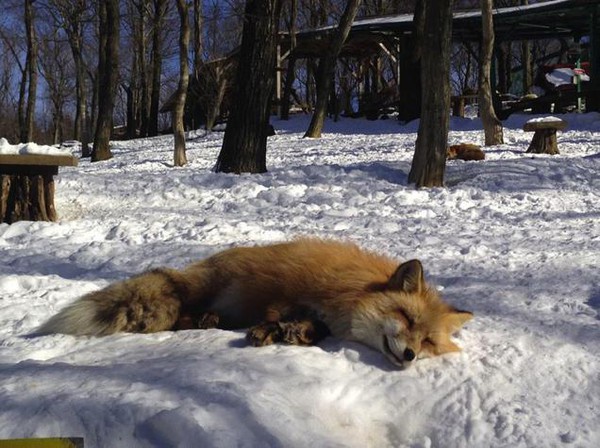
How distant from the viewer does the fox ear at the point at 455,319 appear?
3.26 metres

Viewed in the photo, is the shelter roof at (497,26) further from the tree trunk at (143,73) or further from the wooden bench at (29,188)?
the wooden bench at (29,188)

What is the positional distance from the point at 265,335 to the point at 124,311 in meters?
0.91

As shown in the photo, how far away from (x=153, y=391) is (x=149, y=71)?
38.8 m

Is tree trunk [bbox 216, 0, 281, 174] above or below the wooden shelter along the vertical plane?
below

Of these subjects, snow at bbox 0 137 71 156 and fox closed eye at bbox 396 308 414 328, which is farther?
snow at bbox 0 137 71 156

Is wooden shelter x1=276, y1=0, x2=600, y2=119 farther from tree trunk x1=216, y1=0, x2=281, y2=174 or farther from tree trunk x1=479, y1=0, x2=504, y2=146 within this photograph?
tree trunk x1=216, y1=0, x2=281, y2=174

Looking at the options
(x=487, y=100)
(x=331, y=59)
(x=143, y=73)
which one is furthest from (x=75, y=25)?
(x=487, y=100)

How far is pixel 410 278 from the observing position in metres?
3.23

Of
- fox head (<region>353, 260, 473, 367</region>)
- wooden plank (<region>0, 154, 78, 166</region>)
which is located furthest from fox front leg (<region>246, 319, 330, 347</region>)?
wooden plank (<region>0, 154, 78, 166</region>)

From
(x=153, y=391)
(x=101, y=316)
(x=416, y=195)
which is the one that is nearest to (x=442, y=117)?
(x=416, y=195)

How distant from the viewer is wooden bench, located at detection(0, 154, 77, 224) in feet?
22.8

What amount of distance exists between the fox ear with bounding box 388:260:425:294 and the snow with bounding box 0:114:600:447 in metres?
0.38

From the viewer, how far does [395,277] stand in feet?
10.7

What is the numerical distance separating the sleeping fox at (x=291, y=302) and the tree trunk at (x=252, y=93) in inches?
253
